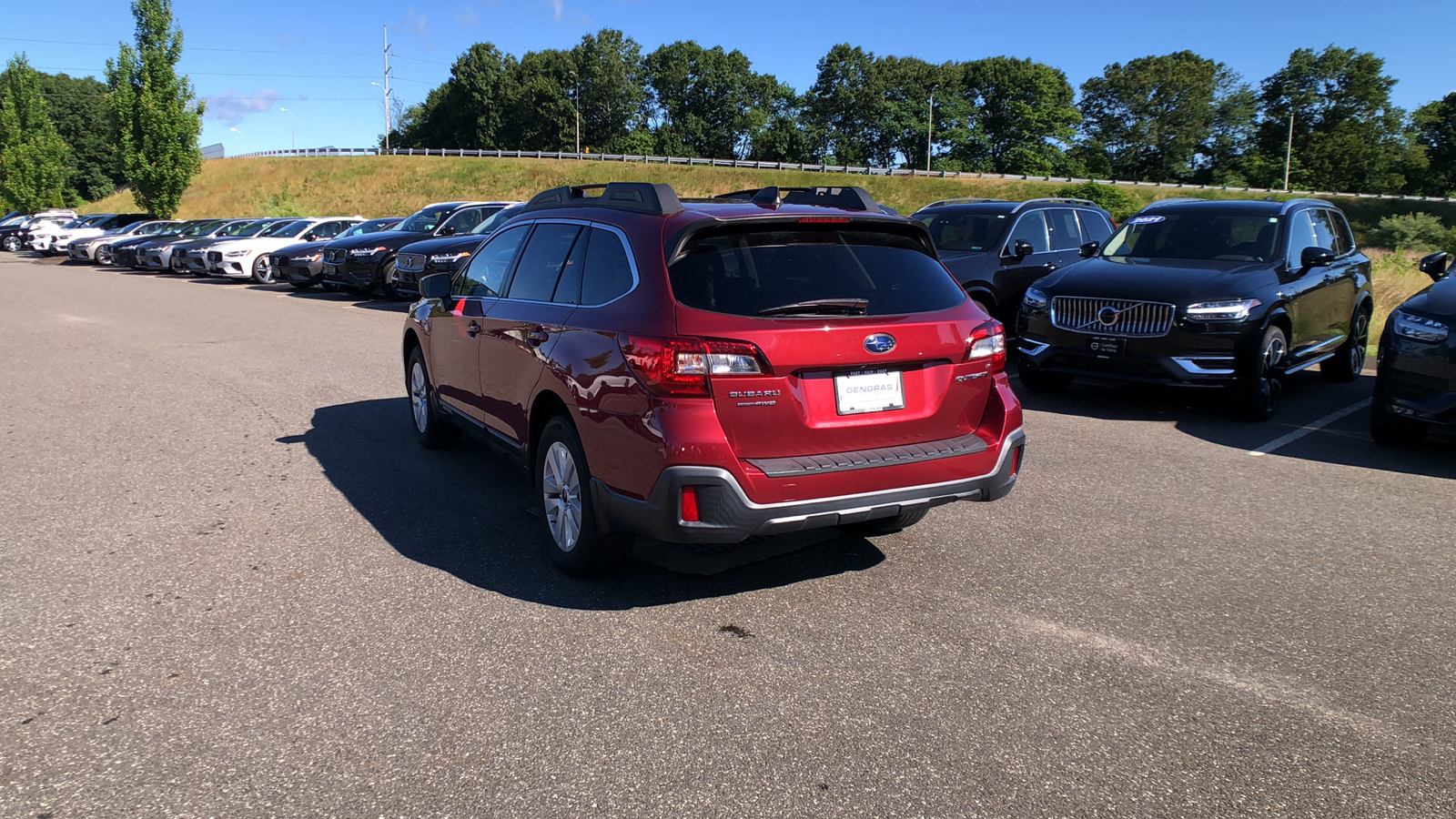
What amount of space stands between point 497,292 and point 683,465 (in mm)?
2382

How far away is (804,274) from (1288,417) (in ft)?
21.1

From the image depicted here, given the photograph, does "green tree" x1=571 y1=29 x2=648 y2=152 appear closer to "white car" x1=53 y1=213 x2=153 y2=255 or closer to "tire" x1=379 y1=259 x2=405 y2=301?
"white car" x1=53 y1=213 x2=153 y2=255

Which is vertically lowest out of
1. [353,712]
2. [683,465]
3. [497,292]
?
[353,712]

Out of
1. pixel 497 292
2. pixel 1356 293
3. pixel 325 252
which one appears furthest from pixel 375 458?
pixel 325 252

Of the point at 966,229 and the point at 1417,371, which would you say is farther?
the point at 966,229

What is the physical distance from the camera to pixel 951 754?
3.09 metres

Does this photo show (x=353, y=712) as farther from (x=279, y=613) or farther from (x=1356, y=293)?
(x=1356, y=293)

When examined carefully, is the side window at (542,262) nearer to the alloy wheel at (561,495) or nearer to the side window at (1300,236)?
the alloy wheel at (561,495)

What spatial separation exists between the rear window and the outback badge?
0.11 metres

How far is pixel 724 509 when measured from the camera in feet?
12.7

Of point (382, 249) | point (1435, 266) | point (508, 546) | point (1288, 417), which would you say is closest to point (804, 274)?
point (508, 546)

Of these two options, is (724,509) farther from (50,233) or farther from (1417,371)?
(50,233)

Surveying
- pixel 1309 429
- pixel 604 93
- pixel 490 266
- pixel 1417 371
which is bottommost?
pixel 1309 429

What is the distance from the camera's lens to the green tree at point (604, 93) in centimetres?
11850
